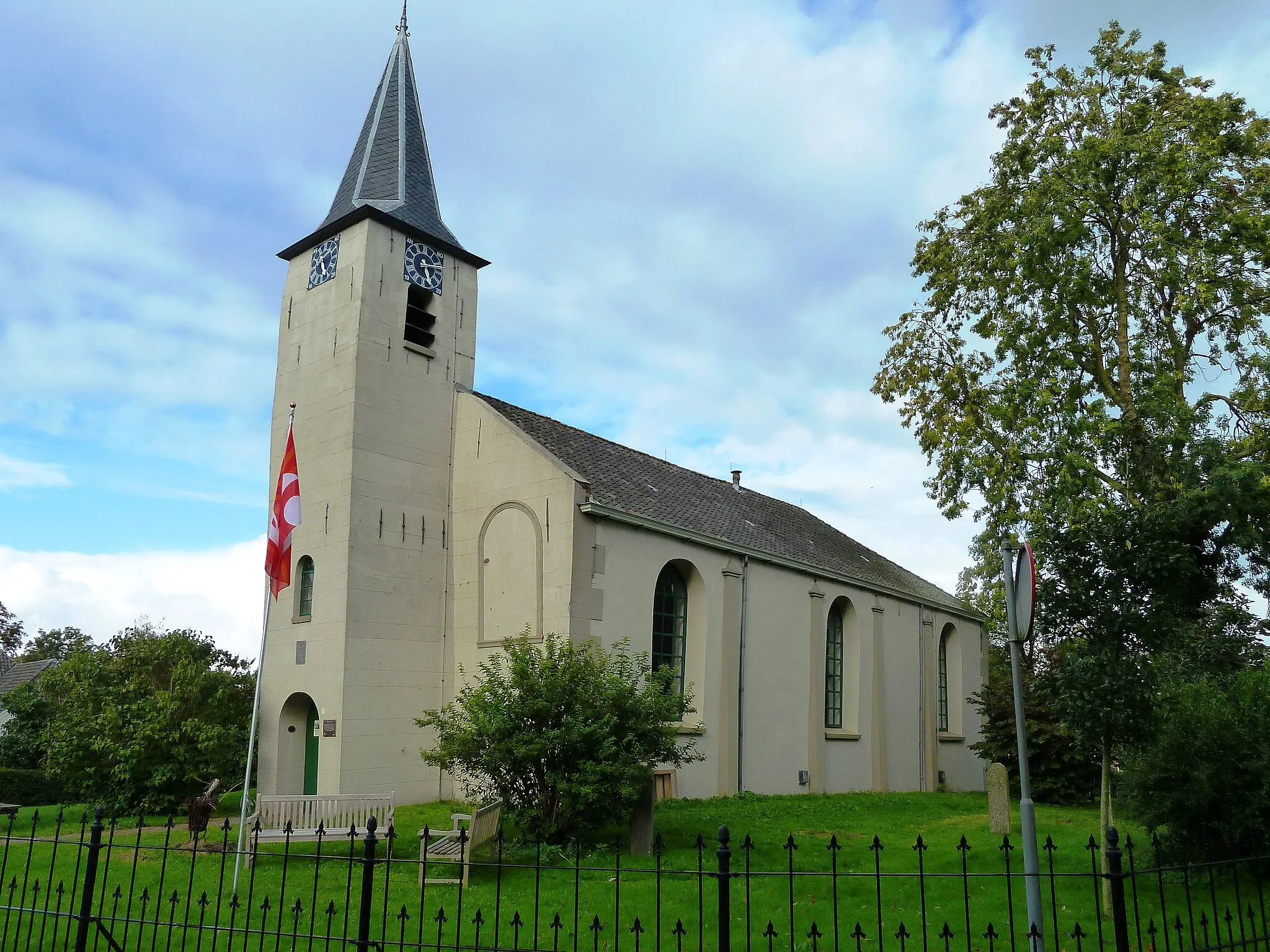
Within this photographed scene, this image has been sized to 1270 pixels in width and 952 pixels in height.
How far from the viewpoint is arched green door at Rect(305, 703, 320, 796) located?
1995 centimetres

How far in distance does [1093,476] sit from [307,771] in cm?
1751

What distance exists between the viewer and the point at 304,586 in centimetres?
2055

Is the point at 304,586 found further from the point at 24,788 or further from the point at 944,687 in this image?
the point at 944,687

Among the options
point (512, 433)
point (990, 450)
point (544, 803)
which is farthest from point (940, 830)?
point (512, 433)

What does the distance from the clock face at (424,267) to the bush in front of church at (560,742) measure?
432 inches

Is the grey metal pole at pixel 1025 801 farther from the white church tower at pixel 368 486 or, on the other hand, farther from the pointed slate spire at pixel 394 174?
the pointed slate spire at pixel 394 174

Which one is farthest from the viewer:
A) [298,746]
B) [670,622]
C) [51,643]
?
[51,643]

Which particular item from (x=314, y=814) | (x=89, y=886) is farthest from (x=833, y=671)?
(x=89, y=886)

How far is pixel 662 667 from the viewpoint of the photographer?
49.9 ft

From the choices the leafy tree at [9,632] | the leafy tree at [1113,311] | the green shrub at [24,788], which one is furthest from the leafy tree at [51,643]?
the leafy tree at [1113,311]

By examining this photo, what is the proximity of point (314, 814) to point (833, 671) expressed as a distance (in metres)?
16.5

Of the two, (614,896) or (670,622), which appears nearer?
(614,896)

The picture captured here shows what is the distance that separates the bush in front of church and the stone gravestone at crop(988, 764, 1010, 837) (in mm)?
5089

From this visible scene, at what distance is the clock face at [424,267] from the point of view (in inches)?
853
